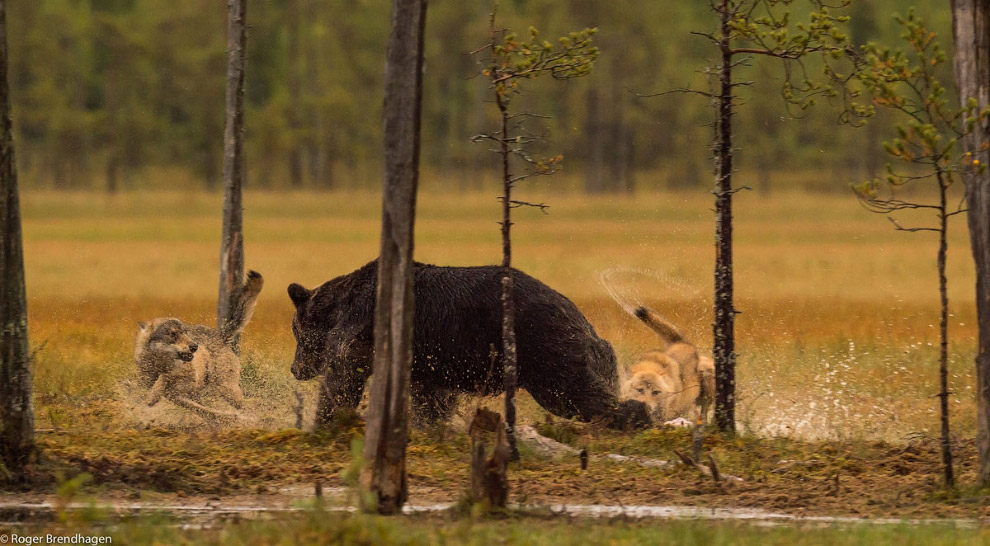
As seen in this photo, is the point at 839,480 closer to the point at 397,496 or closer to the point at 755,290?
the point at 397,496

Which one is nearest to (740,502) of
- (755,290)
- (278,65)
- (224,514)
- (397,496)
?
(397,496)

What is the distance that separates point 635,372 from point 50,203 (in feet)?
167

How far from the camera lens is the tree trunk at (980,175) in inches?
382

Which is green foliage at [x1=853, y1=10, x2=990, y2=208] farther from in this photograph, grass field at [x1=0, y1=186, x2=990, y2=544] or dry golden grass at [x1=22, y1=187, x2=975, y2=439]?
dry golden grass at [x1=22, y1=187, x2=975, y2=439]

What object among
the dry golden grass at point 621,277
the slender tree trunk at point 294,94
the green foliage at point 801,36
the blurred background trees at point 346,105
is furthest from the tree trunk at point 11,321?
the slender tree trunk at point 294,94

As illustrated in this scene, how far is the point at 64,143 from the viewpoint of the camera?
7312cm

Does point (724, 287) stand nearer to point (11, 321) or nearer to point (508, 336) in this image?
point (508, 336)

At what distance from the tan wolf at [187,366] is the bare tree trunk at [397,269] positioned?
16.1 ft

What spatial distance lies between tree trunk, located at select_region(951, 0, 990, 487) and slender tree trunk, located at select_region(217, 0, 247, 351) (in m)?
7.83

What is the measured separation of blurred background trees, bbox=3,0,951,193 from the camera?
7275 centimetres

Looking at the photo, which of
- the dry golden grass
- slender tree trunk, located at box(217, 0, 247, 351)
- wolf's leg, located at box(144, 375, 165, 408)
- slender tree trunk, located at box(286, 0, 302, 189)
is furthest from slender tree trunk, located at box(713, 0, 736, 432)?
slender tree trunk, located at box(286, 0, 302, 189)

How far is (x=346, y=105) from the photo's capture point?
2844 inches

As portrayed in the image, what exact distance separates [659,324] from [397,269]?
623 cm

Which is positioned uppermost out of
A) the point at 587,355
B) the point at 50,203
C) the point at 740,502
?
the point at 50,203
